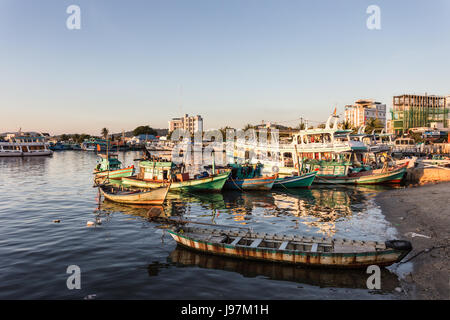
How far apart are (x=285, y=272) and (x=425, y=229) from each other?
10095 millimetres

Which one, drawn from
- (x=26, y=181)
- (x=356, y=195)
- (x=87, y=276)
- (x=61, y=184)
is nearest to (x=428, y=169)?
(x=356, y=195)

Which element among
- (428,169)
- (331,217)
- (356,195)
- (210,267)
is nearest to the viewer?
(210,267)

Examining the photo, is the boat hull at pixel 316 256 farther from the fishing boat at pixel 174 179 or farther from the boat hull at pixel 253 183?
the boat hull at pixel 253 183

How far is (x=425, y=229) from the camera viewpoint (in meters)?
17.0

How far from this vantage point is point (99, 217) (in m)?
22.2

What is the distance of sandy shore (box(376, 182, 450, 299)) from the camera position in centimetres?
1084

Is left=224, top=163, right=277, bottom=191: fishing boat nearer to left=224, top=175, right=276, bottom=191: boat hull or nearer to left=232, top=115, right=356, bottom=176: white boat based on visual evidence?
left=224, top=175, right=276, bottom=191: boat hull

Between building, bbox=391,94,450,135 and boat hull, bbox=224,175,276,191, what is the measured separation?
9631 cm

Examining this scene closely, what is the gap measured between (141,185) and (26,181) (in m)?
21.6

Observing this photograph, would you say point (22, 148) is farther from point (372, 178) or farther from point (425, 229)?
point (425, 229)

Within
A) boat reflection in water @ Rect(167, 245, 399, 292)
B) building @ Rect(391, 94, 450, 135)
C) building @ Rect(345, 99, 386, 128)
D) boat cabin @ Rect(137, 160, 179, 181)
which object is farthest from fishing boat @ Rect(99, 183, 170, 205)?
building @ Rect(345, 99, 386, 128)

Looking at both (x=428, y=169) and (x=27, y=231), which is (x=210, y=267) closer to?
(x=27, y=231)

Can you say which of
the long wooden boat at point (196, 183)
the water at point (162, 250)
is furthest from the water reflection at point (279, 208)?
the long wooden boat at point (196, 183)

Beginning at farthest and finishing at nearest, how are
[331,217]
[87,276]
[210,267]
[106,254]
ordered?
1. [331,217]
2. [106,254]
3. [210,267]
4. [87,276]
